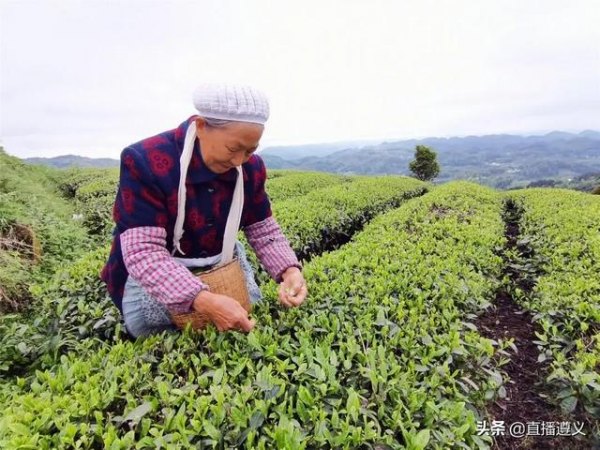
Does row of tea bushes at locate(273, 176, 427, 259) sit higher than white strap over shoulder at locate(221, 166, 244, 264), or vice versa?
white strap over shoulder at locate(221, 166, 244, 264)

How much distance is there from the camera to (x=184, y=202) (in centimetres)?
210

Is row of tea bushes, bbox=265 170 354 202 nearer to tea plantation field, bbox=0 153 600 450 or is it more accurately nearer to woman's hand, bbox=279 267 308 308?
tea plantation field, bbox=0 153 600 450

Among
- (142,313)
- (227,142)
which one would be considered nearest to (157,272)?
(142,313)

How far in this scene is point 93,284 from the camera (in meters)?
3.63

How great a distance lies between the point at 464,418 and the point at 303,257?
3.83 m

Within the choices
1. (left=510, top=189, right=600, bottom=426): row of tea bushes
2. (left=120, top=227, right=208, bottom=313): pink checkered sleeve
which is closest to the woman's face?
(left=120, top=227, right=208, bottom=313): pink checkered sleeve

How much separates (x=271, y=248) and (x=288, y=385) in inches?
33.3

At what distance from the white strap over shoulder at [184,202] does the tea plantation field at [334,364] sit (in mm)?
467

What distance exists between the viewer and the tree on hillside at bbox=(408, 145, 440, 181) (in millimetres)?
27609

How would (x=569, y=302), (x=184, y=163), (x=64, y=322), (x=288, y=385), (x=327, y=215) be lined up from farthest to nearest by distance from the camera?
(x=327, y=215) < (x=569, y=302) < (x=64, y=322) < (x=184, y=163) < (x=288, y=385)

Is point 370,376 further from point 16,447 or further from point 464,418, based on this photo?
point 16,447

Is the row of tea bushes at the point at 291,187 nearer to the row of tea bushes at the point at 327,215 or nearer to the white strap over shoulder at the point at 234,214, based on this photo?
the row of tea bushes at the point at 327,215

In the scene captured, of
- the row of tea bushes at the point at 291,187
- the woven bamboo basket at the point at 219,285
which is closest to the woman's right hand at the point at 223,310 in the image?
the woven bamboo basket at the point at 219,285

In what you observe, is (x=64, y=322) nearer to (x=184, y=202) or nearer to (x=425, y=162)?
(x=184, y=202)
